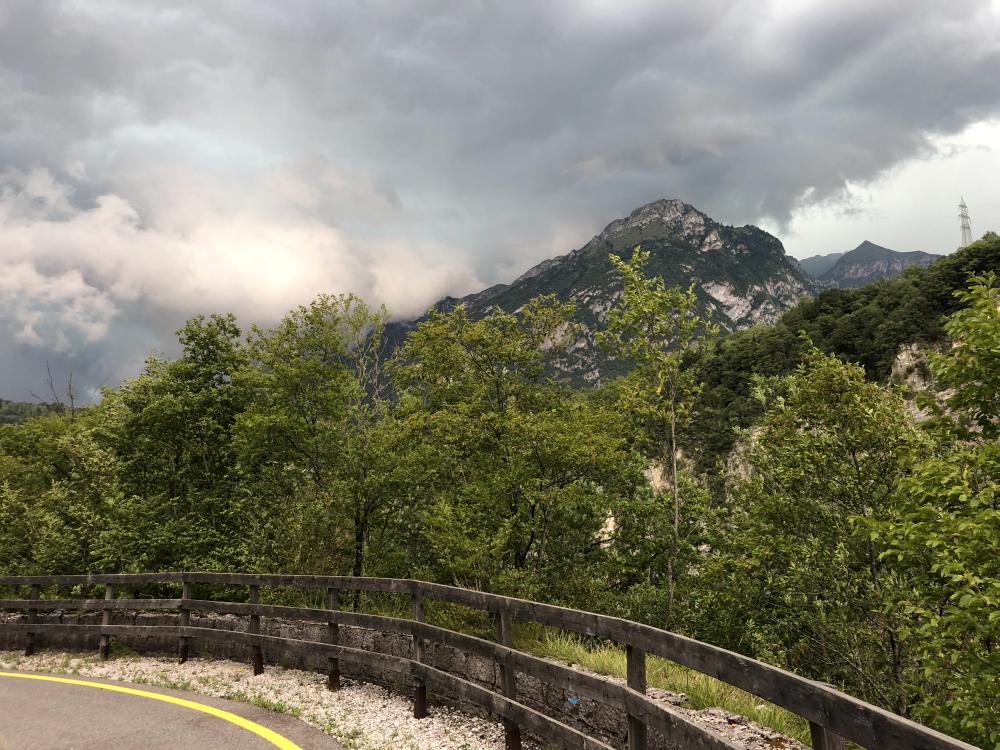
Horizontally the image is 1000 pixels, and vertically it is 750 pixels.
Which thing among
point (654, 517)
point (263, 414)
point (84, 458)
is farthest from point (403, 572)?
point (84, 458)

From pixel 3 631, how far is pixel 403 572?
895 cm

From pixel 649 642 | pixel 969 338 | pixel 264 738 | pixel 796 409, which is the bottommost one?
pixel 264 738

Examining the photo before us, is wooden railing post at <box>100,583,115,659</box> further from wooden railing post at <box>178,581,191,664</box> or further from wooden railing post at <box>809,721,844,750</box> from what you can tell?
wooden railing post at <box>809,721,844,750</box>

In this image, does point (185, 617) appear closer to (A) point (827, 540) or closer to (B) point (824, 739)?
(B) point (824, 739)

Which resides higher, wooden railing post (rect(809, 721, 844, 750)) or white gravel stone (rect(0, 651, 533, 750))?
wooden railing post (rect(809, 721, 844, 750))

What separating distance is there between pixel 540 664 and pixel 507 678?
0.68 meters

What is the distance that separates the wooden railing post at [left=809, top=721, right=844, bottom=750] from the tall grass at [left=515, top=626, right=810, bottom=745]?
3006mm

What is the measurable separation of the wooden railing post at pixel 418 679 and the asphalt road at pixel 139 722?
98 centimetres

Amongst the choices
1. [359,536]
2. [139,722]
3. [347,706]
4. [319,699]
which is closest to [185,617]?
[139,722]

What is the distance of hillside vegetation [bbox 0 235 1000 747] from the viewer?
12.5 m

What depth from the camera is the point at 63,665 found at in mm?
10695

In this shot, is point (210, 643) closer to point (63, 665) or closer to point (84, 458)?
point (63, 665)

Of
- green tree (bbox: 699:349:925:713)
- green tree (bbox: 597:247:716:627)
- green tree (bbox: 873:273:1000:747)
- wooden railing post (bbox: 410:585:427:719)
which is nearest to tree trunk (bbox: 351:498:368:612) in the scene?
green tree (bbox: 597:247:716:627)

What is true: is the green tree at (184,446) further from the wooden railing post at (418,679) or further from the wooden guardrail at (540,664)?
the wooden railing post at (418,679)
